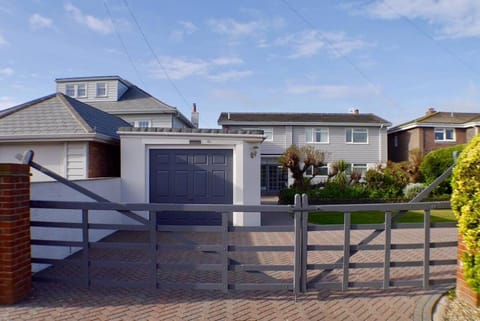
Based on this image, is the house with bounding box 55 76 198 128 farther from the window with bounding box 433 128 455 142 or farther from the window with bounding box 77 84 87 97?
the window with bounding box 433 128 455 142

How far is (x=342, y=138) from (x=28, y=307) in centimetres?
2261

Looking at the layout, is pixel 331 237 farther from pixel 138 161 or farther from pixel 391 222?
pixel 138 161

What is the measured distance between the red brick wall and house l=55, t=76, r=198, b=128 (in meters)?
12.0

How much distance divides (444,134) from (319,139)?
10523mm

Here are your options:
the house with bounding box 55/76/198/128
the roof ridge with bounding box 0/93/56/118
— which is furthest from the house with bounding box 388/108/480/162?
the roof ridge with bounding box 0/93/56/118

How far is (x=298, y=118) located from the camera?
2402cm

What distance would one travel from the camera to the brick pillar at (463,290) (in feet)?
12.4

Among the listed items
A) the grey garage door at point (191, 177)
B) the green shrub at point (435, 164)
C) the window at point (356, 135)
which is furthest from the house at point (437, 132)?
the grey garage door at point (191, 177)

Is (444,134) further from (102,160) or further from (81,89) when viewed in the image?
(81,89)

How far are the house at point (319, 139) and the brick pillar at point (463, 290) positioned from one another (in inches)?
722

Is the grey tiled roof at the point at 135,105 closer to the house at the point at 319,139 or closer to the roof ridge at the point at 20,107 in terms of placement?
the house at the point at 319,139

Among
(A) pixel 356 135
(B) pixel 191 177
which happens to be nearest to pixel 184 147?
(B) pixel 191 177

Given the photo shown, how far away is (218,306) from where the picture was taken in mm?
3838

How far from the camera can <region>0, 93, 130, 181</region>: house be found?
847cm
